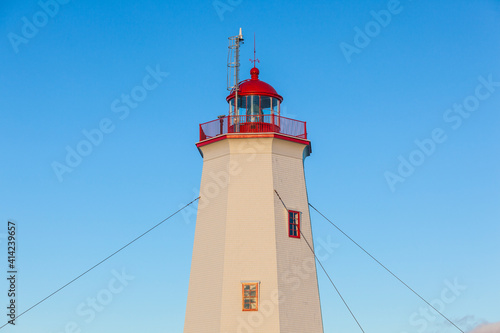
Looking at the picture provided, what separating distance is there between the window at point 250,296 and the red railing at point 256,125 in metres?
6.26

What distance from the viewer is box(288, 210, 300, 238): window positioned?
107 ft

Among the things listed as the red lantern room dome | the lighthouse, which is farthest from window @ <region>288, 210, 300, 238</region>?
the red lantern room dome

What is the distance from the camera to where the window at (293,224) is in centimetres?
A: 3250

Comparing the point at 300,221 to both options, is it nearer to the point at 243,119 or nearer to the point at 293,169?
the point at 293,169

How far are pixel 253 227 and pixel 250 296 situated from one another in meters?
2.68

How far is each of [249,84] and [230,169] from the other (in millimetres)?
3715

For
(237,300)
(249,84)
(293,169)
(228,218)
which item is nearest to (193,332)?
(237,300)

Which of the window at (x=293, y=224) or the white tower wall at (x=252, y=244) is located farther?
the window at (x=293, y=224)

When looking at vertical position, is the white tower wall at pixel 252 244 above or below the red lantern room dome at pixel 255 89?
below

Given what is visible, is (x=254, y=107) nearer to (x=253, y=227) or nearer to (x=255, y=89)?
(x=255, y=89)

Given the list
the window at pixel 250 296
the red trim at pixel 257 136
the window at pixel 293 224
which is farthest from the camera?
the red trim at pixel 257 136

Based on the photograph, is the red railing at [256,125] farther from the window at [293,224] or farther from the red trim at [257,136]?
the window at [293,224]

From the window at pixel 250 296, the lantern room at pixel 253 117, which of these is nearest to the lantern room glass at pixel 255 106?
the lantern room at pixel 253 117

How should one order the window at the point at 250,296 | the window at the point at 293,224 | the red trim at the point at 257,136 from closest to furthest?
the window at the point at 250,296 → the window at the point at 293,224 → the red trim at the point at 257,136
